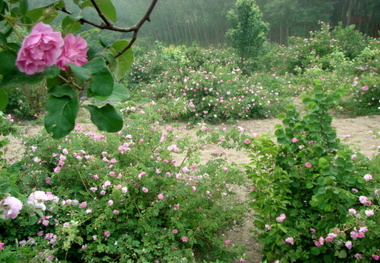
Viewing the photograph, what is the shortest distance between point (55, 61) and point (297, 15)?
2271cm

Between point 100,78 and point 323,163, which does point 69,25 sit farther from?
point 323,163

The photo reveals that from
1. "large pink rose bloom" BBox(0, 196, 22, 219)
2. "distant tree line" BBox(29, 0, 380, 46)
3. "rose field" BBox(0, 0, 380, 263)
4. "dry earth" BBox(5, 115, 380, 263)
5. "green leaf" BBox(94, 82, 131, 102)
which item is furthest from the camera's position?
"distant tree line" BBox(29, 0, 380, 46)

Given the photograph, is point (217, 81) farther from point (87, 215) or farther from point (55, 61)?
point (55, 61)

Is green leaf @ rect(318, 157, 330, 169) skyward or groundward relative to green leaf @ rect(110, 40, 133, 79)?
groundward

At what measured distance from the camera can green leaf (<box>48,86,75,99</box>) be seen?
1.49 ft

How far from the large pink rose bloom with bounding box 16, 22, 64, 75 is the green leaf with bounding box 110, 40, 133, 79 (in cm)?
14

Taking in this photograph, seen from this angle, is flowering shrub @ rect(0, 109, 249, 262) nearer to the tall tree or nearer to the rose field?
the rose field

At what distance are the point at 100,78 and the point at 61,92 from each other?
6cm

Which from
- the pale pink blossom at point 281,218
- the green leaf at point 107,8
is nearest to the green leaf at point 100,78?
the green leaf at point 107,8

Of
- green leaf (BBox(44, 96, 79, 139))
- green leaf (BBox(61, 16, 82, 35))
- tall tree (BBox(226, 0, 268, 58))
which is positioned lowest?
tall tree (BBox(226, 0, 268, 58))

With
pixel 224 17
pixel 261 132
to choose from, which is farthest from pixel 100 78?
pixel 224 17

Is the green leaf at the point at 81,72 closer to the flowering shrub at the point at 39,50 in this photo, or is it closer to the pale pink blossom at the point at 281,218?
the flowering shrub at the point at 39,50

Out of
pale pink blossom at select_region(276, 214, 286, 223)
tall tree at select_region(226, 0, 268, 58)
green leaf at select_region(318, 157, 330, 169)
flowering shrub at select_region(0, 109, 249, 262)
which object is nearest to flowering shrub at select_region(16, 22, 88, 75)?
flowering shrub at select_region(0, 109, 249, 262)

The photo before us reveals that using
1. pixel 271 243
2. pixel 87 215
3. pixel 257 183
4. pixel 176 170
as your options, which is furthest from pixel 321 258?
pixel 87 215
